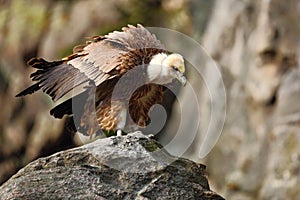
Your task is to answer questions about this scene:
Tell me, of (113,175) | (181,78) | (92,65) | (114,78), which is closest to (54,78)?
(92,65)

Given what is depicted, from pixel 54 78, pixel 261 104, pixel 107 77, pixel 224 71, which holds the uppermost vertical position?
pixel 224 71

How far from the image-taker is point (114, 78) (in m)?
5.82

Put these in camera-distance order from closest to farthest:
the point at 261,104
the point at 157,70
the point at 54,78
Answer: the point at 54,78 → the point at 157,70 → the point at 261,104

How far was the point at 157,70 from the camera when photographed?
19.1ft

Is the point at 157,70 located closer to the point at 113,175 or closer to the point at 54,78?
the point at 54,78

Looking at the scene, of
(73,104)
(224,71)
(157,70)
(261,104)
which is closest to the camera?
(157,70)

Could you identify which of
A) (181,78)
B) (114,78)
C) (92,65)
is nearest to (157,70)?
(181,78)

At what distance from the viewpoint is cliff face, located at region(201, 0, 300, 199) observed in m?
10.3

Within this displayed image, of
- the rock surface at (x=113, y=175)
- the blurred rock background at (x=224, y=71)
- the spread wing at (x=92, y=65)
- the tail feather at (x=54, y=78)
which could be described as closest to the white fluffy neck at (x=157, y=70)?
the spread wing at (x=92, y=65)

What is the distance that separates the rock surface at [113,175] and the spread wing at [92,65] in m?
0.83

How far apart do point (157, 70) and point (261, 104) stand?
535cm

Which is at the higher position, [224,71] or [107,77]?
[224,71]

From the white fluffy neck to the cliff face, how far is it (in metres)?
4.68

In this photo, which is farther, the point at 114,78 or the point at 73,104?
the point at 73,104
